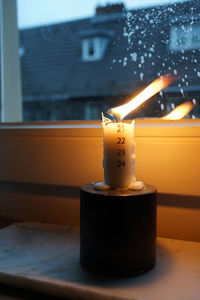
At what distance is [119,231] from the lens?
17.7 inches

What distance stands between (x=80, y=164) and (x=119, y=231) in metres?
0.25

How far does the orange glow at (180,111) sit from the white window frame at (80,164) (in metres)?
0.02

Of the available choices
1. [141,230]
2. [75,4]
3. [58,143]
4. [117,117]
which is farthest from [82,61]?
[141,230]

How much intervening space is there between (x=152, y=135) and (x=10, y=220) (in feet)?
1.32

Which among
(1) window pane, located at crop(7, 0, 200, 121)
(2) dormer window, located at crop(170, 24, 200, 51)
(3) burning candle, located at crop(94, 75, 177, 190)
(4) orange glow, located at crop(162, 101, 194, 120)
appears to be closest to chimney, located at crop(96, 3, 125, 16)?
(1) window pane, located at crop(7, 0, 200, 121)

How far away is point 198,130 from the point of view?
0.57 m

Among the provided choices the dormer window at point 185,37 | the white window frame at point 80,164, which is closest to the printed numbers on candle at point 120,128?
the white window frame at point 80,164

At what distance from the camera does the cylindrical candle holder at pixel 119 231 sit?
45 cm

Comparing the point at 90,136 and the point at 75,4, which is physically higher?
the point at 75,4

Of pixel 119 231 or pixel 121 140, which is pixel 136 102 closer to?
pixel 121 140

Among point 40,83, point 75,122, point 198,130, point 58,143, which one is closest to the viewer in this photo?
point 198,130

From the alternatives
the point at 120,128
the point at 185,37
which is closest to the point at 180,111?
the point at 185,37

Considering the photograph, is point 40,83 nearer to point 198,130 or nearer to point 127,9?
point 127,9

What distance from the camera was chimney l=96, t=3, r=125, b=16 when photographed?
74cm
